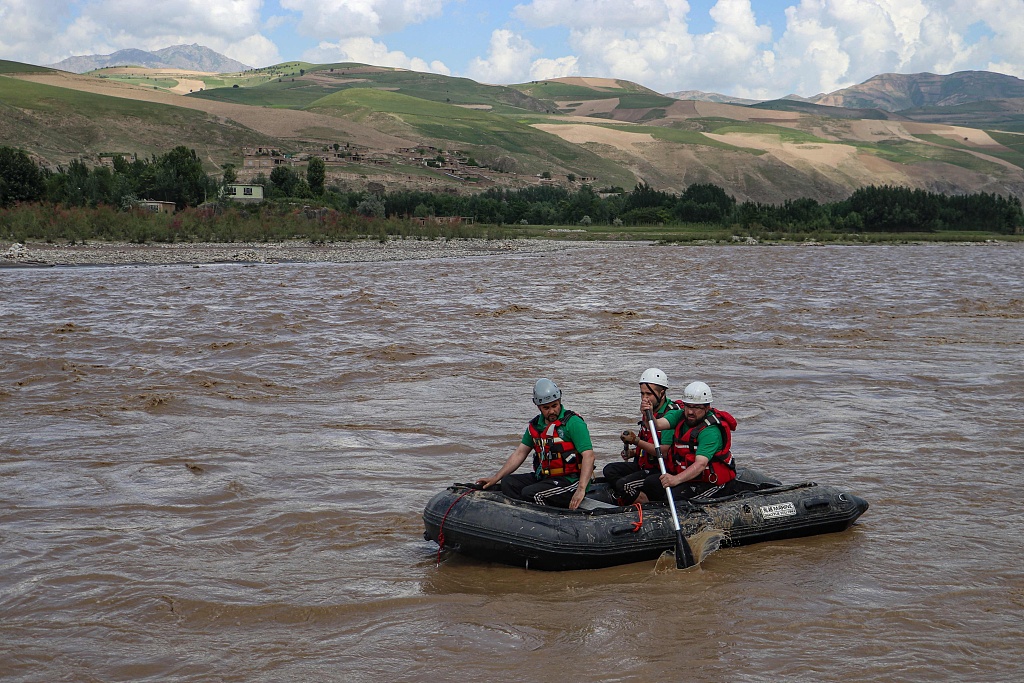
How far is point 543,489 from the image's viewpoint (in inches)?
325

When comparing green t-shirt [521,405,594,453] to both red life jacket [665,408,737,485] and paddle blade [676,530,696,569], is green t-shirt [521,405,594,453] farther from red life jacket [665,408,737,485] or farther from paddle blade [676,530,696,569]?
paddle blade [676,530,696,569]

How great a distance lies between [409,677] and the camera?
6.45 metres

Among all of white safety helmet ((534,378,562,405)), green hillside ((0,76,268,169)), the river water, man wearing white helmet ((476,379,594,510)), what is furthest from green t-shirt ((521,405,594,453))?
green hillside ((0,76,268,169))

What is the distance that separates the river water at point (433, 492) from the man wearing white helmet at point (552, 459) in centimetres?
72

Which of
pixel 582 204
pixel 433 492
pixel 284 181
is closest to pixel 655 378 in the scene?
pixel 433 492

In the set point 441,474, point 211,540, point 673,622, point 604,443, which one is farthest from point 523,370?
point 673,622

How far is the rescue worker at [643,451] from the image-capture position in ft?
28.5

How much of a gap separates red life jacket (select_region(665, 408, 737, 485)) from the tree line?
65247mm

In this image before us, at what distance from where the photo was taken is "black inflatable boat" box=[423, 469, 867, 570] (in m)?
7.80

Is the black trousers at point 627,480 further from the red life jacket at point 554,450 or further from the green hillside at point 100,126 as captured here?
the green hillside at point 100,126

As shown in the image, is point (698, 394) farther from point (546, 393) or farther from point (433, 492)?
point (433, 492)

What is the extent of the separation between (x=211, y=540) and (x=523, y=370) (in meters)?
9.24

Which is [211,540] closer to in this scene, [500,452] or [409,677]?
[409,677]

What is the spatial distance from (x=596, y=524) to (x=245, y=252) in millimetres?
41943
